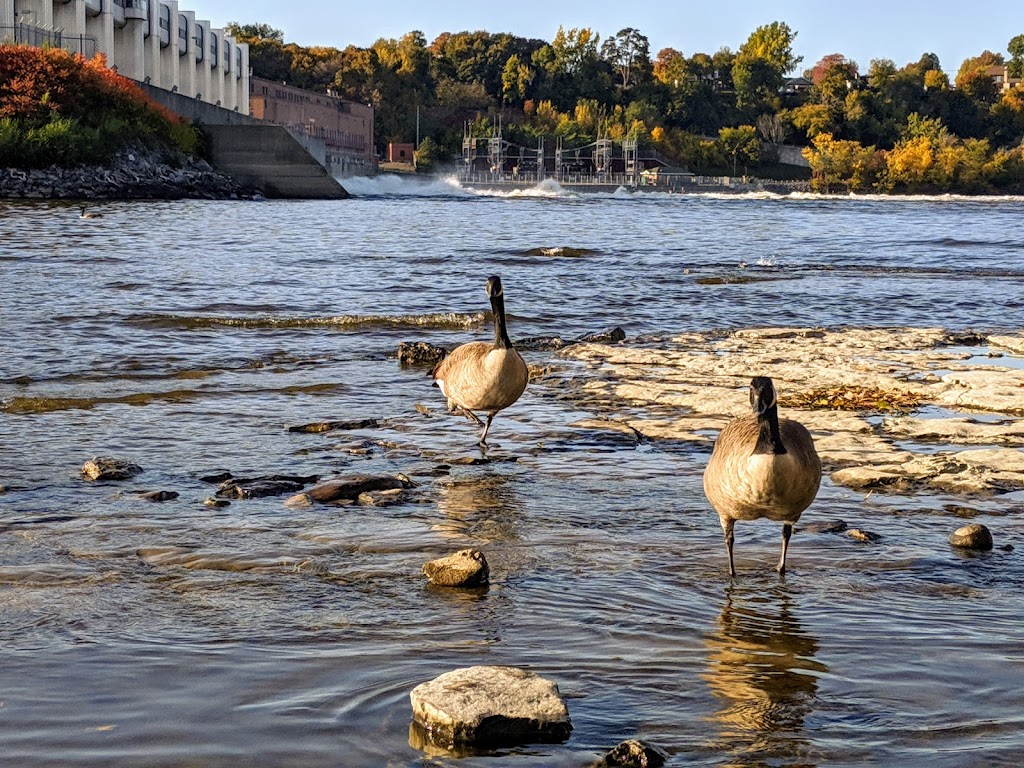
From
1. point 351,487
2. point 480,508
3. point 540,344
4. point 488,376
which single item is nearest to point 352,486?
point 351,487

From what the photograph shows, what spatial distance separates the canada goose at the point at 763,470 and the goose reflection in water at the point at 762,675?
1.07 feet

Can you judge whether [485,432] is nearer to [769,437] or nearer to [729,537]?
[729,537]

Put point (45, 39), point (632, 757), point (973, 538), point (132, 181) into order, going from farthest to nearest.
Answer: point (45, 39) < point (132, 181) < point (973, 538) < point (632, 757)

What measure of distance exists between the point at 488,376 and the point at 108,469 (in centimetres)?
220

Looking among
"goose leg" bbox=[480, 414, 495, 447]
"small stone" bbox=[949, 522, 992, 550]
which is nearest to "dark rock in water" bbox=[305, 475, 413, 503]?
"goose leg" bbox=[480, 414, 495, 447]

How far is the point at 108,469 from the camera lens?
680 centimetres

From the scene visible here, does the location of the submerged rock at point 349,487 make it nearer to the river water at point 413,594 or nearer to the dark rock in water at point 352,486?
the dark rock in water at point 352,486

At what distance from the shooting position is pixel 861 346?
12.3m

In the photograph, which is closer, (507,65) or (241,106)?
(241,106)

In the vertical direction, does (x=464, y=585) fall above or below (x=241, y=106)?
below

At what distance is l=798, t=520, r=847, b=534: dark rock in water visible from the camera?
5836 millimetres

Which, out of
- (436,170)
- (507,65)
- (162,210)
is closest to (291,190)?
(162,210)

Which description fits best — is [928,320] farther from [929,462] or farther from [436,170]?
[436,170]

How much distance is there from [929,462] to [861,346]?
5.45 m
